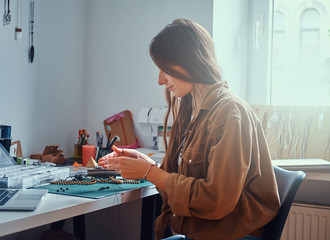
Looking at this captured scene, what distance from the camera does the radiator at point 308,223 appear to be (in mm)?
1858

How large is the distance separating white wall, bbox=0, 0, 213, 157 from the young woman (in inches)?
37.4

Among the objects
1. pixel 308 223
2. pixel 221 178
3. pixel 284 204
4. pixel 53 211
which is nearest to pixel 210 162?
pixel 221 178

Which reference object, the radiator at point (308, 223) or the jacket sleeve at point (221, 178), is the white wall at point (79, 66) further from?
the jacket sleeve at point (221, 178)

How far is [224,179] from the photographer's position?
3.48 feet

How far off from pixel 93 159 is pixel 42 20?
2.87 ft

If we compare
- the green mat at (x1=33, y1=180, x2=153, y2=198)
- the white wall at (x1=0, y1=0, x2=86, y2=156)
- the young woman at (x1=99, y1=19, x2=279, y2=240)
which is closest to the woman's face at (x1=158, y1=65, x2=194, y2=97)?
the young woman at (x1=99, y1=19, x2=279, y2=240)

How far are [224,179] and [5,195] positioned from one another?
0.75 m

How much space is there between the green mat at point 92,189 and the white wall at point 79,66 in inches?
28.7

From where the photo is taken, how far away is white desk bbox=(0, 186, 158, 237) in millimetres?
1058

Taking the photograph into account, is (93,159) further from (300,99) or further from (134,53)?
(300,99)


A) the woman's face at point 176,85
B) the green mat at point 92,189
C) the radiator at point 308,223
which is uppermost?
the woman's face at point 176,85

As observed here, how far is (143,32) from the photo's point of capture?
239 cm

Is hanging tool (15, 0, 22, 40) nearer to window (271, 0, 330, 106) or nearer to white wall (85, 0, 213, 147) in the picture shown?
white wall (85, 0, 213, 147)

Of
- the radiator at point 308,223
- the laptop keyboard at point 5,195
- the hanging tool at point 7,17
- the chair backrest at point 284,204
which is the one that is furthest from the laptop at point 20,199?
the radiator at point 308,223
